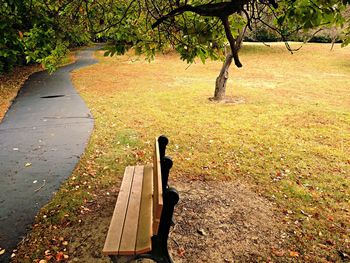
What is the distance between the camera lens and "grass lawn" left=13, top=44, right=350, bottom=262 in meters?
4.09

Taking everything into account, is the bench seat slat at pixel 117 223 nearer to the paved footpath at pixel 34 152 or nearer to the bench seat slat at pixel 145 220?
the bench seat slat at pixel 145 220

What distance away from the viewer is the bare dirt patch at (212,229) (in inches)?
140

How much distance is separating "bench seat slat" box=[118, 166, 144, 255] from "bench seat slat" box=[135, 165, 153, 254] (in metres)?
0.04

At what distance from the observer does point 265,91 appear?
50.7 feet

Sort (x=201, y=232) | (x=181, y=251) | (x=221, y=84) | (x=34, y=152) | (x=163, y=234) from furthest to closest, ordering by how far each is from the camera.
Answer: (x=221, y=84) < (x=34, y=152) < (x=201, y=232) < (x=181, y=251) < (x=163, y=234)

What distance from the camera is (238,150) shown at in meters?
6.95

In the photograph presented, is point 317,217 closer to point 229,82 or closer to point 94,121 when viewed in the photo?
point 94,121

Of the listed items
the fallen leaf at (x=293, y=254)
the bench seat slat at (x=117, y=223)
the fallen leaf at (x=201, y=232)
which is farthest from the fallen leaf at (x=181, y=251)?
the fallen leaf at (x=293, y=254)

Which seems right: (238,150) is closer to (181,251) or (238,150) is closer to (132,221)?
(181,251)

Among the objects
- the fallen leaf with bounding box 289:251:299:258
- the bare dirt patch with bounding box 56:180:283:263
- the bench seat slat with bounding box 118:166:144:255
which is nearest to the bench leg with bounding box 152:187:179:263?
the bench seat slat with bounding box 118:166:144:255

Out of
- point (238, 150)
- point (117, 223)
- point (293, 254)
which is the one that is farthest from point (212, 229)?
point (238, 150)

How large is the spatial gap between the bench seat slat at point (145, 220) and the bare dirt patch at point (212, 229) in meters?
0.74

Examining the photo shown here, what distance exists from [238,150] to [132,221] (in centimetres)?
445

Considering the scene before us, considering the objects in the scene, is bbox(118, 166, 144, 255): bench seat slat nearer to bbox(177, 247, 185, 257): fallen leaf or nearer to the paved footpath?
bbox(177, 247, 185, 257): fallen leaf
